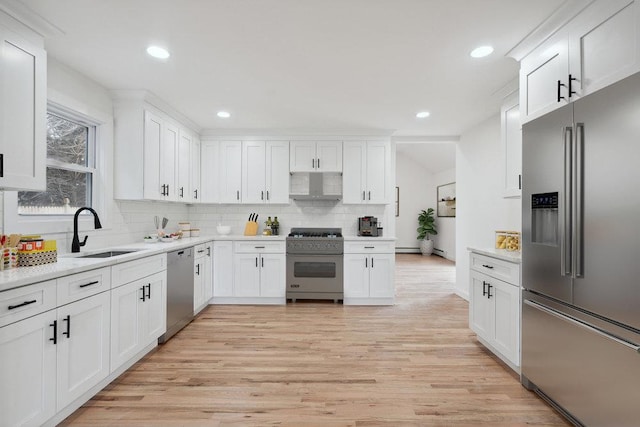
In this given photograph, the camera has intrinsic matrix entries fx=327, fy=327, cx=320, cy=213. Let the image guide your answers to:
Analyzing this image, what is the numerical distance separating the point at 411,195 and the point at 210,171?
750cm

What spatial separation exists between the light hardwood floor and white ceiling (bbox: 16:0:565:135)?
2557 mm

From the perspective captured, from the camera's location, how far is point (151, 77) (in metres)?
3.11

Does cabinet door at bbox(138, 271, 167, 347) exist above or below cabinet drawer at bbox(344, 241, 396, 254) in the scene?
below

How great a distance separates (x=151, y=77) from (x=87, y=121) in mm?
787

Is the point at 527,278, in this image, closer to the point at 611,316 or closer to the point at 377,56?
the point at 611,316

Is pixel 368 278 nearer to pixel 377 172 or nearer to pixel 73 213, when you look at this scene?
pixel 377 172

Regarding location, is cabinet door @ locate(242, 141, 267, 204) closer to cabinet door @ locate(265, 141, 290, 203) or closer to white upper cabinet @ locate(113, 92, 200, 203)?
cabinet door @ locate(265, 141, 290, 203)

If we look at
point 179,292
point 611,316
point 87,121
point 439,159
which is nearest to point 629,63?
point 611,316

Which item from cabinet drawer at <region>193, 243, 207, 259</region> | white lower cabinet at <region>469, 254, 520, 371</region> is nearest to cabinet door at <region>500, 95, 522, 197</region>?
white lower cabinet at <region>469, 254, 520, 371</region>

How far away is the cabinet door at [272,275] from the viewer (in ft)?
15.2

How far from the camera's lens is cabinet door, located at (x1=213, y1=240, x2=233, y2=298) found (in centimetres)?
462

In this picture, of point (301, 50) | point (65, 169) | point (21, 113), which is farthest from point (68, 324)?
point (301, 50)

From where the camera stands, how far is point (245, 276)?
462 cm

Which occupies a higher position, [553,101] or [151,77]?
[151,77]
